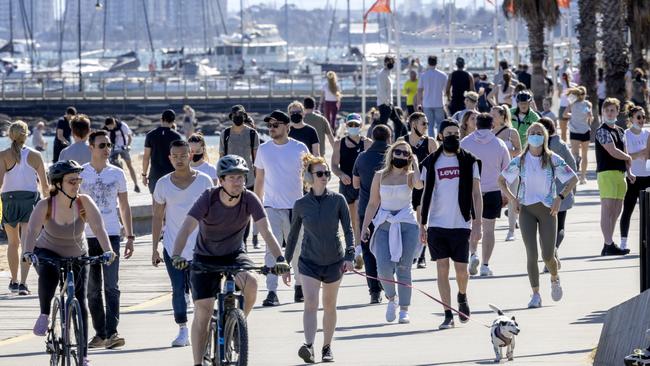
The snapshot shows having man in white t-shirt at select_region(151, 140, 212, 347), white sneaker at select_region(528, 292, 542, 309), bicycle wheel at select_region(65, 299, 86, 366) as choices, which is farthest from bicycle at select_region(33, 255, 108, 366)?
white sneaker at select_region(528, 292, 542, 309)

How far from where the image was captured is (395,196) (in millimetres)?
13781

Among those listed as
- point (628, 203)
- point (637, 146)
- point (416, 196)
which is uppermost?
point (637, 146)

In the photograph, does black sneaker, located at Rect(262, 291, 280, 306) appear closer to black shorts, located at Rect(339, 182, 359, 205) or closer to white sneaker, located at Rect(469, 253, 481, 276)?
white sneaker, located at Rect(469, 253, 481, 276)

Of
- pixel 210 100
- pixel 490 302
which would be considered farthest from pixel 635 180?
pixel 210 100

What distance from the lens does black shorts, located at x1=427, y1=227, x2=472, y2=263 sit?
44.2ft

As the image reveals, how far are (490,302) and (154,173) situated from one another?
5476mm

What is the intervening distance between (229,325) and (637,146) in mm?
8783

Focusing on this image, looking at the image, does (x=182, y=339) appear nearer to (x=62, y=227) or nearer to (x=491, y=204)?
(x=62, y=227)

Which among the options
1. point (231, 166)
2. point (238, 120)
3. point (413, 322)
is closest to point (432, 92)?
point (238, 120)

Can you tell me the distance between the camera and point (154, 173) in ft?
61.8

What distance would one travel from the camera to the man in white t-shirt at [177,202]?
1254 cm

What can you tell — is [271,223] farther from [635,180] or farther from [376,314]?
[635,180]

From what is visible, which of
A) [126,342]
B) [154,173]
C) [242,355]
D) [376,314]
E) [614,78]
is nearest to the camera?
[242,355]

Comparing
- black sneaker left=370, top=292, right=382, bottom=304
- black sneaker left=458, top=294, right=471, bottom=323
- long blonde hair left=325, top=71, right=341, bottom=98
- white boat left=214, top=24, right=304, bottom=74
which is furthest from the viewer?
white boat left=214, top=24, right=304, bottom=74
